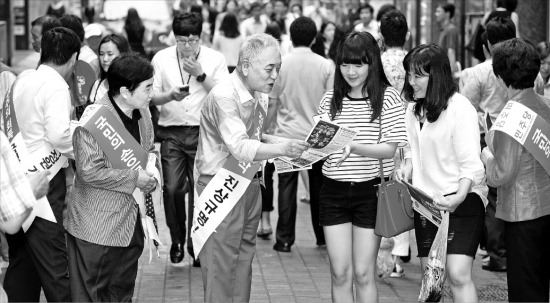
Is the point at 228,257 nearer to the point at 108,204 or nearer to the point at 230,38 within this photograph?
the point at 108,204

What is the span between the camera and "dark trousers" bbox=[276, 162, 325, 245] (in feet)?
32.6

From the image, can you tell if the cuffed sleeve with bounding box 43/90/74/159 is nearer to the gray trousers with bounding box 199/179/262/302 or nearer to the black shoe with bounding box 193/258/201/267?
the gray trousers with bounding box 199/179/262/302

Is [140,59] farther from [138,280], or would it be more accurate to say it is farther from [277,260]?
[277,260]

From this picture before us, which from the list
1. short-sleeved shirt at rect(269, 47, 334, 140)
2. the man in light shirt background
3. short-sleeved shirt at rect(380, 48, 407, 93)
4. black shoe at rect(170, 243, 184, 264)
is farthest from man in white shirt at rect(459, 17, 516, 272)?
the man in light shirt background

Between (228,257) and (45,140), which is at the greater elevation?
(45,140)

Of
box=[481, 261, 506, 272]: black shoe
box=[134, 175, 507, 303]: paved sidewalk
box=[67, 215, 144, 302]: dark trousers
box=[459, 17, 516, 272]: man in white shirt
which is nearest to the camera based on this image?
box=[67, 215, 144, 302]: dark trousers

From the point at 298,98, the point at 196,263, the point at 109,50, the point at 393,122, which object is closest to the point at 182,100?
the point at 109,50

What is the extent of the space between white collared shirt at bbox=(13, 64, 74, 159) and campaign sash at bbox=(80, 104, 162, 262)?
1.50ft

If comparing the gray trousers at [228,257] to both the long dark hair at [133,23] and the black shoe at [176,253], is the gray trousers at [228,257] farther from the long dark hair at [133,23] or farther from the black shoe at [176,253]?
the long dark hair at [133,23]

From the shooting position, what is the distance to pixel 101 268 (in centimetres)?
598

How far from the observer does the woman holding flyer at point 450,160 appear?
237 inches

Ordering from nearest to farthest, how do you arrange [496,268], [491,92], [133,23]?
[491,92] < [496,268] < [133,23]

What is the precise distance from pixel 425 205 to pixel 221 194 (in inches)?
47.7

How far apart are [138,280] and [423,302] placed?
330cm
